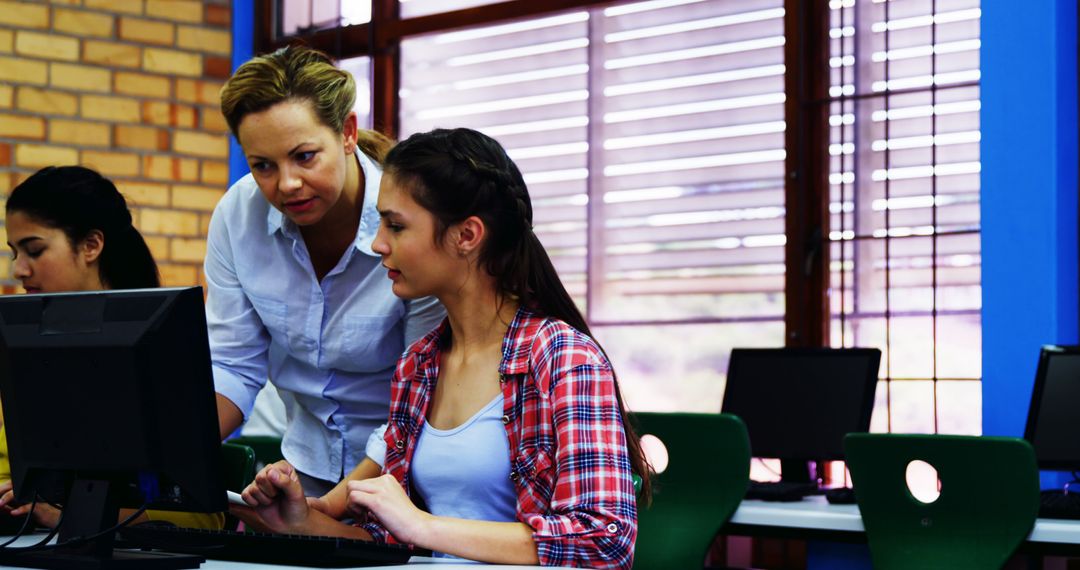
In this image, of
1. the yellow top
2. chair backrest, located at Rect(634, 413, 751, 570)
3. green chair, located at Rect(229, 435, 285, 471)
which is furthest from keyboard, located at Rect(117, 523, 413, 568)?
chair backrest, located at Rect(634, 413, 751, 570)

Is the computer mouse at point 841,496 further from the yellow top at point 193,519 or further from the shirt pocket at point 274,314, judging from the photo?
the yellow top at point 193,519

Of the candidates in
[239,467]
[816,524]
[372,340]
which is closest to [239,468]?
[239,467]

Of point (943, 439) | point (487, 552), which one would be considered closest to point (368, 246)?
point (487, 552)

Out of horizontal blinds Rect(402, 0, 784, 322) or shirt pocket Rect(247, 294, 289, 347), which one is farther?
horizontal blinds Rect(402, 0, 784, 322)

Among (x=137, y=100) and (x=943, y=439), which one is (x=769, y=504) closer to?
(x=943, y=439)

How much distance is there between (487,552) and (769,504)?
1.70 meters

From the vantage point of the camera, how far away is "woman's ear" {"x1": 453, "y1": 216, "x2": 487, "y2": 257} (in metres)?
1.80

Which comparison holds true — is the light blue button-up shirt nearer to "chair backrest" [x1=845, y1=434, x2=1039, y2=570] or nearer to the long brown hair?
the long brown hair

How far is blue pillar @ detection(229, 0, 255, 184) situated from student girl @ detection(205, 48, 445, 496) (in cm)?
256

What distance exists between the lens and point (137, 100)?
15.1ft

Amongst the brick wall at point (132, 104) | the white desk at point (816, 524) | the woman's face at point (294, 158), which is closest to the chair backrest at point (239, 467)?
the woman's face at point (294, 158)

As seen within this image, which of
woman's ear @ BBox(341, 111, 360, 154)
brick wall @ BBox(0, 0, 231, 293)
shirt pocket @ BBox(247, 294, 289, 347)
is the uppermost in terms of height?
brick wall @ BBox(0, 0, 231, 293)

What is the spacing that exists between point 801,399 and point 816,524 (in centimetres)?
55

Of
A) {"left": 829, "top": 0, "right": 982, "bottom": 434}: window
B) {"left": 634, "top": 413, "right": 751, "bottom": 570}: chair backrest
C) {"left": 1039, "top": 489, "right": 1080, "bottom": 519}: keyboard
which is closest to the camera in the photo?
{"left": 1039, "top": 489, "right": 1080, "bottom": 519}: keyboard
